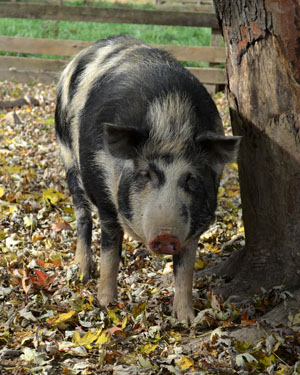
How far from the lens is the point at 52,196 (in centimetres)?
541

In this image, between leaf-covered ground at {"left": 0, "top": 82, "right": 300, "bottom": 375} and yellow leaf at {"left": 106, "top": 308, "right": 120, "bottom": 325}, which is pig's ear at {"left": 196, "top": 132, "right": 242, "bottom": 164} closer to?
leaf-covered ground at {"left": 0, "top": 82, "right": 300, "bottom": 375}

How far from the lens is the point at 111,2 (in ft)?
63.0

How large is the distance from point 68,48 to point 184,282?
290 inches

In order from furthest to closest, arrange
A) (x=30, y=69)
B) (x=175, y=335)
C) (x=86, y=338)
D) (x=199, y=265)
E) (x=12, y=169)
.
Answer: (x=30, y=69) < (x=12, y=169) < (x=199, y=265) < (x=175, y=335) < (x=86, y=338)

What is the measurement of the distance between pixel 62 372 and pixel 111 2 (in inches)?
695

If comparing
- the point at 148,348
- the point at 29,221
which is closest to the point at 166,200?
the point at 148,348

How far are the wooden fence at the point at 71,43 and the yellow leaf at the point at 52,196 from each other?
4869 mm

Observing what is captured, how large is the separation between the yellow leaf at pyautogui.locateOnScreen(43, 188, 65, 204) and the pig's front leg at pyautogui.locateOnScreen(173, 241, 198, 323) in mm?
1981

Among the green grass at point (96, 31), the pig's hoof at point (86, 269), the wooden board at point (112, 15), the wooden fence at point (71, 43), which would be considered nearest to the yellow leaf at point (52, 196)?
the pig's hoof at point (86, 269)

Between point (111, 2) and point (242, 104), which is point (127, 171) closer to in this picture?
point (242, 104)

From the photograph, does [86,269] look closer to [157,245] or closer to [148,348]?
[148,348]

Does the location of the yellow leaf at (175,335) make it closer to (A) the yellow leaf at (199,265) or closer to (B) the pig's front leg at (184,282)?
(B) the pig's front leg at (184,282)

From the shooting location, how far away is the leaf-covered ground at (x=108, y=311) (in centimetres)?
306

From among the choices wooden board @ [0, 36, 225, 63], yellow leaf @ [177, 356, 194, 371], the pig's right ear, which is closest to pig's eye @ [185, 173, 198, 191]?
the pig's right ear
